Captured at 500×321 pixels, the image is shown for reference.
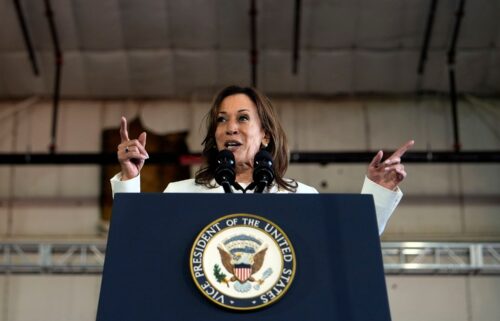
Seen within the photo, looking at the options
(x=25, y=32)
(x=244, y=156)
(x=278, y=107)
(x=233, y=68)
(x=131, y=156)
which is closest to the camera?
(x=131, y=156)

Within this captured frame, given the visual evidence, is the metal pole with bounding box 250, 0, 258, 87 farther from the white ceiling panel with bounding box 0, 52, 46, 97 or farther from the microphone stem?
the microphone stem

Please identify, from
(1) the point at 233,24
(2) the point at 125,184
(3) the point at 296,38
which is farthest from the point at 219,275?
(1) the point at 233,24

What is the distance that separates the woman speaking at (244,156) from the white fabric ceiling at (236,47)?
12.5 ft

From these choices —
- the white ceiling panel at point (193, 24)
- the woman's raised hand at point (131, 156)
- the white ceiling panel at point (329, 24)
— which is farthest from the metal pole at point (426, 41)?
the woman's raised hand at point (131, 156)

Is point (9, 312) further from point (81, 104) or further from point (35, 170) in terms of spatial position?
point (81, 104)

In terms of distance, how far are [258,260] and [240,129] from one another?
0.86 metres

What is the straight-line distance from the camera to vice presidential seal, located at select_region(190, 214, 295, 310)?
1.38 meters

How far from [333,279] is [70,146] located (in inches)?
217

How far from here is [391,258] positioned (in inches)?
254

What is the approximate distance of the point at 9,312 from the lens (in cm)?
646

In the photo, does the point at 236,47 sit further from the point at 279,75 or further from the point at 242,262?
the point at 242,262

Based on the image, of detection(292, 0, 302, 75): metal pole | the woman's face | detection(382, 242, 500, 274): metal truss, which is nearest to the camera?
the woman's face

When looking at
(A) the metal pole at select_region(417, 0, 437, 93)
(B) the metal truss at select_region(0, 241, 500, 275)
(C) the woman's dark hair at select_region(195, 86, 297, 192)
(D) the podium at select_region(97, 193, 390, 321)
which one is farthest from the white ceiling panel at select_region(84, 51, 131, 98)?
(D) the podium at select_region(97, 193, 390, 321)

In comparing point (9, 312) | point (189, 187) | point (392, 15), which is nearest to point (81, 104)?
point (9, 312)
